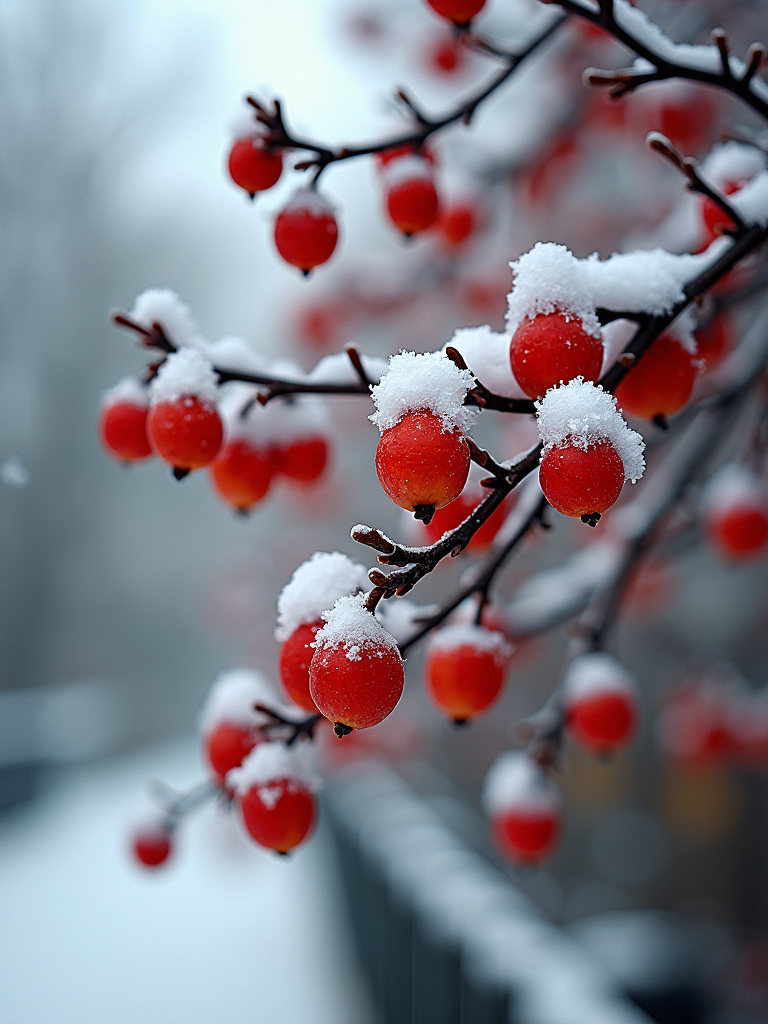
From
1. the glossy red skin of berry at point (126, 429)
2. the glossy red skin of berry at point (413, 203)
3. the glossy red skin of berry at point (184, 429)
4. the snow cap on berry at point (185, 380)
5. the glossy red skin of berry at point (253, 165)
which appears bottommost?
the glossy red skin of berry at point (184, 429)

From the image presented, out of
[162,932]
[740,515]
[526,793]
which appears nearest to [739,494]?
[740,515]

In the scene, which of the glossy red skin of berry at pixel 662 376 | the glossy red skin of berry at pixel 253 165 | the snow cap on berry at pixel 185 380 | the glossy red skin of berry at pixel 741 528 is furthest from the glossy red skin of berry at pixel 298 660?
the glossy red skin of berry at pixel 741 528

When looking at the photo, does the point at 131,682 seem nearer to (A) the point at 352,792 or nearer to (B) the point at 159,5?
(A) the point at 352,792

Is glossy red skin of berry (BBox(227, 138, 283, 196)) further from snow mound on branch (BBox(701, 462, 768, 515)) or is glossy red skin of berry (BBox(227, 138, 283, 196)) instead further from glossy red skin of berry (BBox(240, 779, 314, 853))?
snow mound on branch (BBox(701, 462, 768, 515))

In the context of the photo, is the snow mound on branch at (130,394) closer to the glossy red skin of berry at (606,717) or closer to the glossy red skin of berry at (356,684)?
the glossy red skin of berry at (356,684)

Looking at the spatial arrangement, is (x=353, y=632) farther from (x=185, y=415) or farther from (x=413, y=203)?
(x=413, y=203)

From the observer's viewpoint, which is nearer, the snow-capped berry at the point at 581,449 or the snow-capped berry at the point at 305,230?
the snow-capped berry at the point at 581,449

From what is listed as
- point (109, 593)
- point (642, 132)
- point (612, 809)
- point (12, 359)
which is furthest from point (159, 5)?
point (109, 593)
